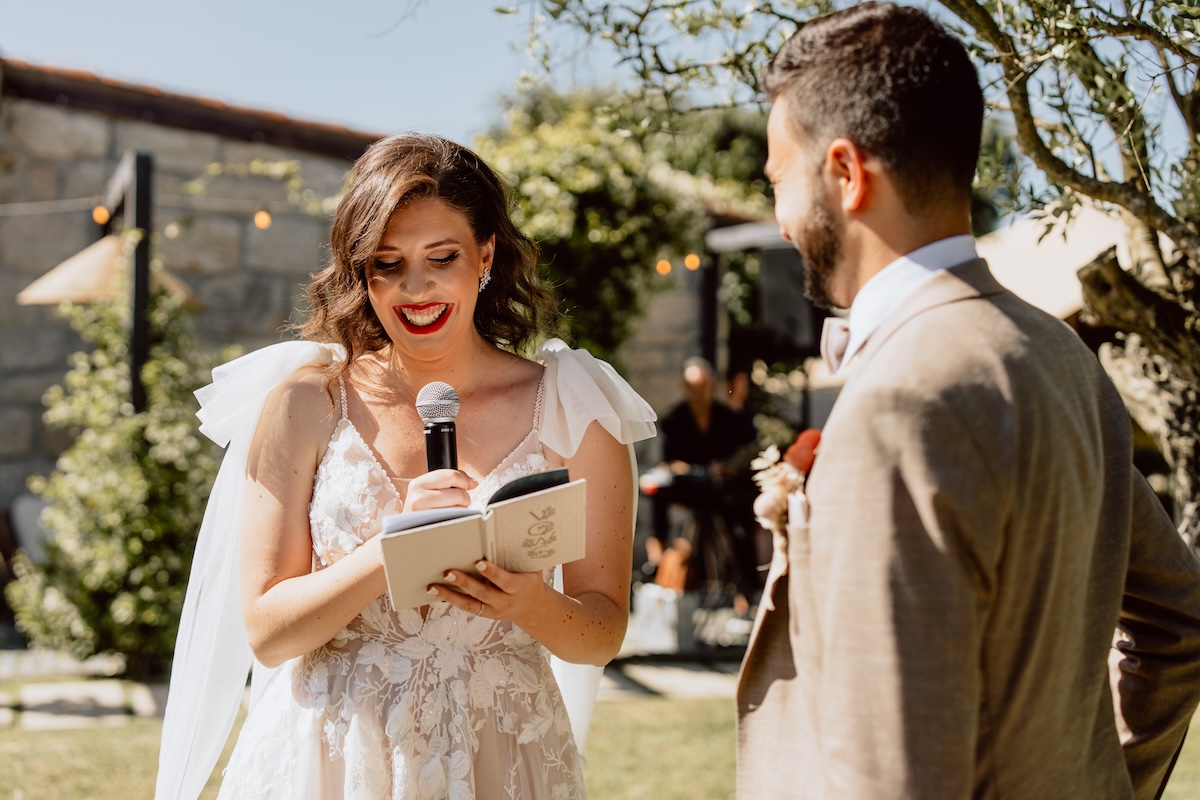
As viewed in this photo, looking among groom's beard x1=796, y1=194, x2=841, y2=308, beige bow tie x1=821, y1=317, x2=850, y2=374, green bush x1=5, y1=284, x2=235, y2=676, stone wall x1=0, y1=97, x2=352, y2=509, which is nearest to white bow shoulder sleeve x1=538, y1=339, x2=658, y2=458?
beige bow tie x1=821, y1=317, x2=850, y2=374

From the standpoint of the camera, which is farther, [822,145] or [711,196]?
[711,196]

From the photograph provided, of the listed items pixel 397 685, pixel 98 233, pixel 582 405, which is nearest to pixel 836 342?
pixel 582 405

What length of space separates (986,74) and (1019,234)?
25.8 ft

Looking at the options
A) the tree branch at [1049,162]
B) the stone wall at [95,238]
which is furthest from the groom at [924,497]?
the stone wall at [95,238]

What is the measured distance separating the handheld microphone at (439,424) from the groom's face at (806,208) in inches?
29.1

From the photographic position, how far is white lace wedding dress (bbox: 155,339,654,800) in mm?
2143

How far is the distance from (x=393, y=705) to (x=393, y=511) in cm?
37

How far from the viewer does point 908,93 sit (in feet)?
4.37

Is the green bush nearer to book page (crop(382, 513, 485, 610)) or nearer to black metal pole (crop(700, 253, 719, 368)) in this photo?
black metal pole (crop(700, 253, 719, 368))

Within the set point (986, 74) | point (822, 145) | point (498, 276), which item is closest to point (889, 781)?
point (822, 145)

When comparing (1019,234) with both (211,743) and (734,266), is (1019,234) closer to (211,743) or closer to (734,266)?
(734,266)

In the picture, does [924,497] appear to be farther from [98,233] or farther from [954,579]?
[98,233]

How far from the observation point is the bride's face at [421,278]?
2.21 metres

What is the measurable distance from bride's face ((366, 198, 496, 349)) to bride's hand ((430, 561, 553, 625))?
0.58 m
